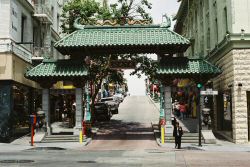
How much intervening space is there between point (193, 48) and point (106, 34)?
18.8m

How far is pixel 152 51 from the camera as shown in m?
26.6

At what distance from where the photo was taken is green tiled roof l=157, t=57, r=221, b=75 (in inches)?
993

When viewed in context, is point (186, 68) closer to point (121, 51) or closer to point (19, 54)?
point (121, 51)

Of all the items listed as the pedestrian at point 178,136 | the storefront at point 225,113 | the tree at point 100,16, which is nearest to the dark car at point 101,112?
the tree at point 100,16

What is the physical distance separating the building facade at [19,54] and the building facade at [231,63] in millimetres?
13279

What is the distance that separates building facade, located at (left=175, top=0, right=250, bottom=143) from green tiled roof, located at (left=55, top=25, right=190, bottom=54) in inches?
114

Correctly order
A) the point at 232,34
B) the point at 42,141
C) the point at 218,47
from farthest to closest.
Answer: the point at 218,47 → the point at 42,141 → the point at 232,34

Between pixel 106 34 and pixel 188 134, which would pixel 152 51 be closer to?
pixel 106 34

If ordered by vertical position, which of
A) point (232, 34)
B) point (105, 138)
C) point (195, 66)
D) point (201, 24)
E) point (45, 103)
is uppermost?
point (201, 24)

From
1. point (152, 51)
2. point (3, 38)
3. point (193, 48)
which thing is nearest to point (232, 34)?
point (152, 51)

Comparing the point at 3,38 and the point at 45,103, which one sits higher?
the point at 3,38

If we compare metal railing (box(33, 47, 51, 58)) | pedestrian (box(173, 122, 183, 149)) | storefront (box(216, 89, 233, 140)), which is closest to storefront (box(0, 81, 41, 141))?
metal railing (box(33, 47, 51, 58))

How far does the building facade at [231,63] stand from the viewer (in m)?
23.6

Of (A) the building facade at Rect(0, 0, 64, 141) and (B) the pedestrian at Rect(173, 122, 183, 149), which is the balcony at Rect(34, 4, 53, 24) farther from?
(B) the pedestrian at Rect(173, 122, 183, 149)
